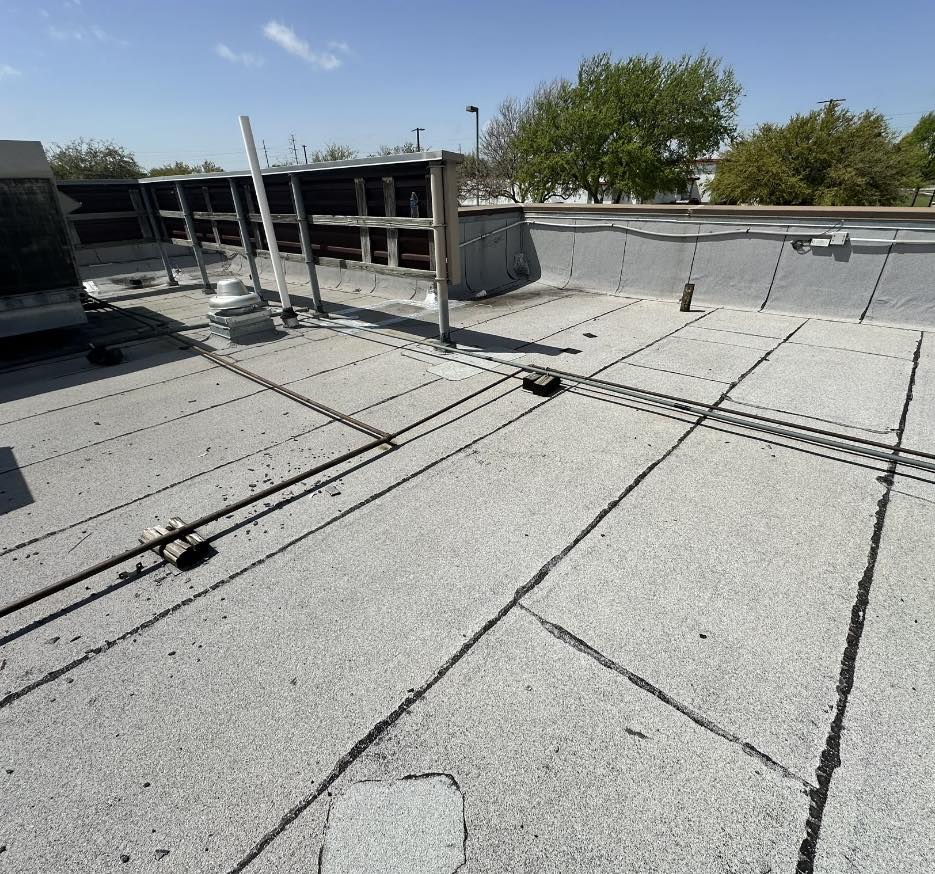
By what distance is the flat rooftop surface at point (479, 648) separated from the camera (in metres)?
2.29

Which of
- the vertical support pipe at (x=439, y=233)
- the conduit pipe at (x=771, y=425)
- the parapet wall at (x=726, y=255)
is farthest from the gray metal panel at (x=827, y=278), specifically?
the vertical support pipe at (x=439, y=233)

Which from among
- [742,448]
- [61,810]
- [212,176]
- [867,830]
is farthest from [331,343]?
[867,830]

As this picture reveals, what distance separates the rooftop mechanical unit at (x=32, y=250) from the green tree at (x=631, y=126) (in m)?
27.1

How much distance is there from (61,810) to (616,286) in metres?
14.2

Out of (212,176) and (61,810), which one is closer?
(61,810)

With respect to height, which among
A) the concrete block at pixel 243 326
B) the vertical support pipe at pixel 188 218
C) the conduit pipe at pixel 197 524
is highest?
the vertical support pipe at pixel 188 218

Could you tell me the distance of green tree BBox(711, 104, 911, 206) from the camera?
22.8 meters

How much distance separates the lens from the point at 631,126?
91.8 feet

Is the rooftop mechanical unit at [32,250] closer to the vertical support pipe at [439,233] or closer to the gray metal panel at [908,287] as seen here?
the vertical support pipe at [439,233]

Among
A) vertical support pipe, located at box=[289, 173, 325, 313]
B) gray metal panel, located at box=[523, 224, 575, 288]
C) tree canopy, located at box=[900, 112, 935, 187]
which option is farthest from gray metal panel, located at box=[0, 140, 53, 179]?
tree canopy, located at box=[900, 112, 935, 187]

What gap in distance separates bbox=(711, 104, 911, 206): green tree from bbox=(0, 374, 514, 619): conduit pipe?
88.7 ft

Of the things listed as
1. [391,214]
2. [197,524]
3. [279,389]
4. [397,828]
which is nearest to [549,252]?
[391,214]

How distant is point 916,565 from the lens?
12.3 ft

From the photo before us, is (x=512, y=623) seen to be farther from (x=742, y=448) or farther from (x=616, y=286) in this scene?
(x=616, y=286)
